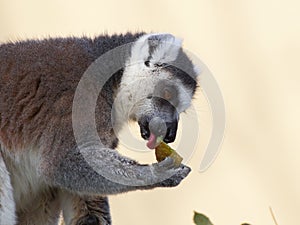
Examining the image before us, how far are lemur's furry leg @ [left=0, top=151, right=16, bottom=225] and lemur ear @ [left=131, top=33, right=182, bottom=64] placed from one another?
3.58 feet

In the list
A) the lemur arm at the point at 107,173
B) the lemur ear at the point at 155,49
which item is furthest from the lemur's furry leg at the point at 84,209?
the lemur ear at the point at 155,49

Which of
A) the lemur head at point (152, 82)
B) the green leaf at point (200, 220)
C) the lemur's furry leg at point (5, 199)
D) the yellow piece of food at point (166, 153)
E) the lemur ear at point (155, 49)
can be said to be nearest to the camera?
the green leaf at point (200, 220)

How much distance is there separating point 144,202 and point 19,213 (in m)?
2.85

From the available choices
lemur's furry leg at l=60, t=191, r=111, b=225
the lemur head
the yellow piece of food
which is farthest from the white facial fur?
lemur's furry leg at l=60, t=191, r=111, b=225

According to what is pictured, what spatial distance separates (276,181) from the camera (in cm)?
1146

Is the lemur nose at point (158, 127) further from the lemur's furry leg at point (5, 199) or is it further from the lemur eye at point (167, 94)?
the lemur's furry leg at point (5, 199)

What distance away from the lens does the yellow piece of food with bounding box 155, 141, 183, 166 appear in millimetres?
8781

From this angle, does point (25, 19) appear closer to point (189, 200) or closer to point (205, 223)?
point (189, 200)

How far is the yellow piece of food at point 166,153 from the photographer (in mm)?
8781

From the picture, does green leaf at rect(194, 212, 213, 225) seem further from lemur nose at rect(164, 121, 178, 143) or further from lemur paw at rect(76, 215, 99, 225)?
lemur paw at rect(76, 215, 99, 225)

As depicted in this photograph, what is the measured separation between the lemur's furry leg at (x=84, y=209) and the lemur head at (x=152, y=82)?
61cm

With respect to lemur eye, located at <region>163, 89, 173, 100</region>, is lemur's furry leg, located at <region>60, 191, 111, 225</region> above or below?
below

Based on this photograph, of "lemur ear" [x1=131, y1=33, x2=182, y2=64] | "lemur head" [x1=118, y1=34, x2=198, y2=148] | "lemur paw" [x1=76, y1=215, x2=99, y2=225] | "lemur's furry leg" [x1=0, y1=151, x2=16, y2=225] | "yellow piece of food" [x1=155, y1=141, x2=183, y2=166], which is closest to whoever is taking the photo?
"yellow piece of food" [x1=155, y1=141, x2=183, y2=166]

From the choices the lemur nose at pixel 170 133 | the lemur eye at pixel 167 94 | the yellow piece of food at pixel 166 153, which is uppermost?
the lemur eye at pixel 167 94
